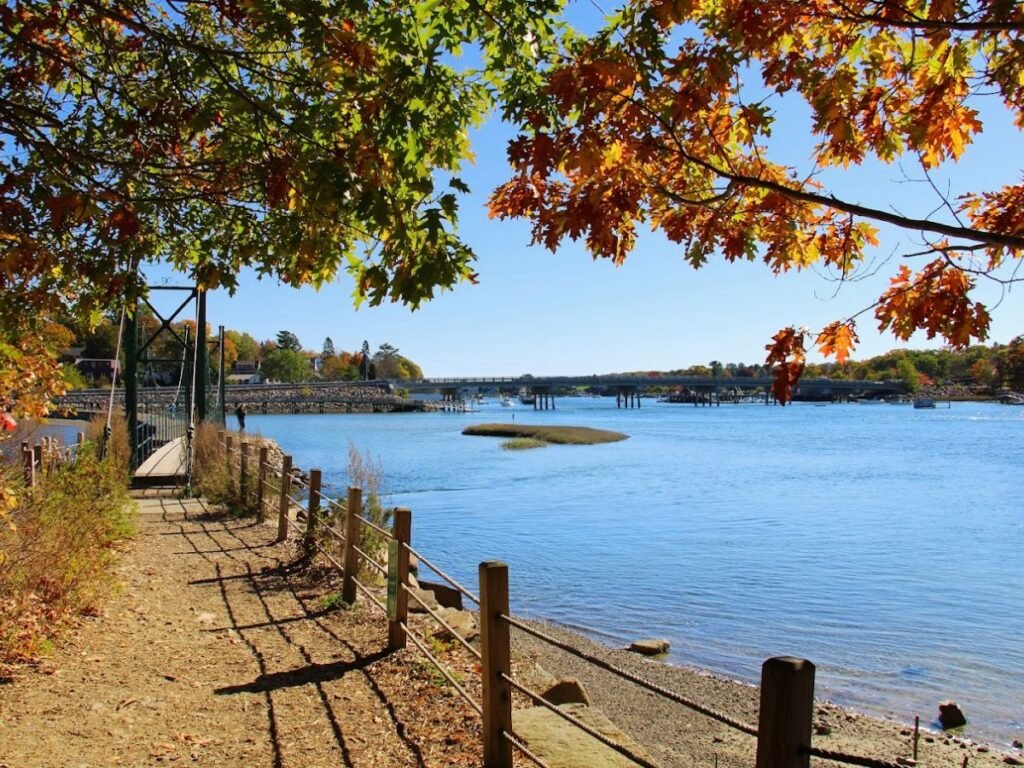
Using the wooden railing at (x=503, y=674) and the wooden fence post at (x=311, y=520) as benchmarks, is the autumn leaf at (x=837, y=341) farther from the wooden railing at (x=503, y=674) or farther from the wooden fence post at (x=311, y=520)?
the wooden fence post at (x=311, y=520)

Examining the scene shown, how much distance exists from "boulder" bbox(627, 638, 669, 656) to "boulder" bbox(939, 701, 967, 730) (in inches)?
141

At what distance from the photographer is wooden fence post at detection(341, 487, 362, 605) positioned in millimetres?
9125

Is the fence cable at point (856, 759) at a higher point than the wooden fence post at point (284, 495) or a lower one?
higher

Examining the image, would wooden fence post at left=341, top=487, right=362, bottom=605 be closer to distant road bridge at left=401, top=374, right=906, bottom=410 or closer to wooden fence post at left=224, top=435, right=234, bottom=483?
wooden fence post at left=224, top=435, right=234, bottom=483

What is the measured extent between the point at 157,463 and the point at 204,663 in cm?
1524

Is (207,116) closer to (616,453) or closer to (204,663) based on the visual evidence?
(204,663)

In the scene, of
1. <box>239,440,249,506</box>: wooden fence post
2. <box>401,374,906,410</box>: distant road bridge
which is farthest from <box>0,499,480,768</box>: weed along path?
<box>401,374,906,410</box>: distant road bridge

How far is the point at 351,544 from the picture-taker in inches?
358

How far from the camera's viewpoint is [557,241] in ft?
19.2

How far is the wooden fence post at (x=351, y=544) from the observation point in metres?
9.12

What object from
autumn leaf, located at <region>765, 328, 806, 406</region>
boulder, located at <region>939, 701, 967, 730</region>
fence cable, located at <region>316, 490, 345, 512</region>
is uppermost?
autumn leaf, located at <region>765, 328, 806, 406</region>

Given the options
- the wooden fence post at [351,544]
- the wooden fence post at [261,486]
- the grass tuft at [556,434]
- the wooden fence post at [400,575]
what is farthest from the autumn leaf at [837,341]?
the grass tuft at [556,434]

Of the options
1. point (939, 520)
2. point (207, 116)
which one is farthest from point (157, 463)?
point (939, 520)

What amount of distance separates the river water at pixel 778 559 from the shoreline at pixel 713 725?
0.66 m
